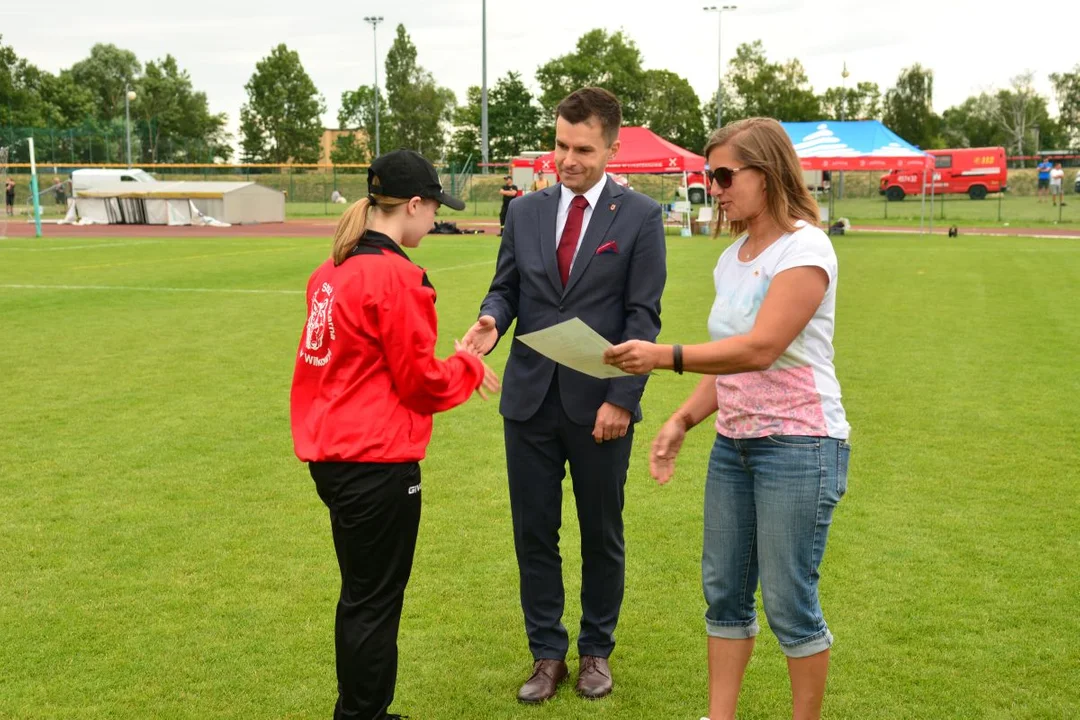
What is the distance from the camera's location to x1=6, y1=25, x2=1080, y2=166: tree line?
85.3 metres

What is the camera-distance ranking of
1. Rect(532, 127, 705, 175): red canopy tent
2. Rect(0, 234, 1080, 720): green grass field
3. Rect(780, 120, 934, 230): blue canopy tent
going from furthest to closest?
Rect(532, 127, 705, 175): red canopy tent → Rect(780, 120, 934, 230): blue canopy tent → Rect(0, 234, 1080, 720): green grass field

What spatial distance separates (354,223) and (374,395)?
535mm

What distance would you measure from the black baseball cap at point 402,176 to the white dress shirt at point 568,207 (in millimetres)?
711

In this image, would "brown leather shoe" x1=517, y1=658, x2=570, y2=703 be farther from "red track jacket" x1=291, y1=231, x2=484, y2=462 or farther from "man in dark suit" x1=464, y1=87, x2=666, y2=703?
"red track jacket" x1=291, y1=231, x2=484, y2=462

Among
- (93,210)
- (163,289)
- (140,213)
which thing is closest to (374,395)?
(163,289)

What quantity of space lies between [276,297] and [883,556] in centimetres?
1293

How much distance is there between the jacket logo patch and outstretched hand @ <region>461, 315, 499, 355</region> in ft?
1.97

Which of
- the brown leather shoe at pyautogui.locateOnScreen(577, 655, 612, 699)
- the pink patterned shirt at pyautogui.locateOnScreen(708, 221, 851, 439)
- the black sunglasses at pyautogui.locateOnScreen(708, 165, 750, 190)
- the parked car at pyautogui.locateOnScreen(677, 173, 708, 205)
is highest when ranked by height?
the parked car at pyautogui.locateOnScreen(677, 173, 708, 205)

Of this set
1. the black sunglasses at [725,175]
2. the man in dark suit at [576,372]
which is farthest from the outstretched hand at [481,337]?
the black sunglasses at [725,175]

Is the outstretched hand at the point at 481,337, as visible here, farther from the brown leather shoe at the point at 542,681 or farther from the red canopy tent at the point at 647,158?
the red canopy tent at the point at 647,158

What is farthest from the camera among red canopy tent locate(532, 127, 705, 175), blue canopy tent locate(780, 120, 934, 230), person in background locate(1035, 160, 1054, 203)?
person in background locate(1035, 160, 1054, 203)

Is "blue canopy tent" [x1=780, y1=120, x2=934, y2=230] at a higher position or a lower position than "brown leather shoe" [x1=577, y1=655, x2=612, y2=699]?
higher

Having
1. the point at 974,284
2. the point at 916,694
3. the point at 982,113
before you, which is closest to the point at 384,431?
the point at 916,694

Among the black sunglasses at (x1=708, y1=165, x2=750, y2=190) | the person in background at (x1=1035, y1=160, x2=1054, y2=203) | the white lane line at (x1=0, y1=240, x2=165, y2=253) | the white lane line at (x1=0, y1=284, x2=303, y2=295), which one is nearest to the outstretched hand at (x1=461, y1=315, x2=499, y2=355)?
the black sunglasses at (x1=708, y1=165, x2=750, y2=190)
